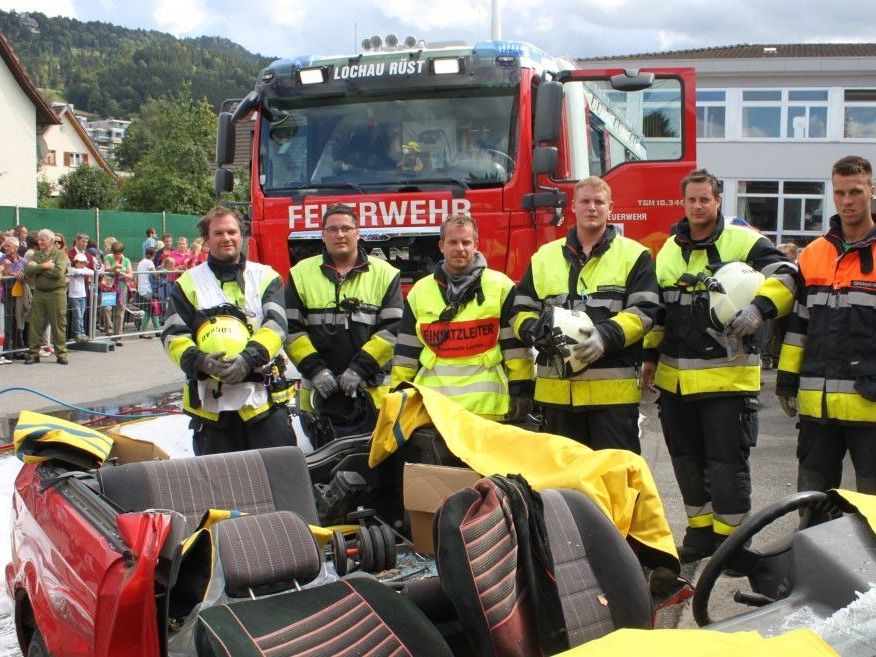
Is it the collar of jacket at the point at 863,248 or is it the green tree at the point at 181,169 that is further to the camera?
the green tree at the point at 181,169

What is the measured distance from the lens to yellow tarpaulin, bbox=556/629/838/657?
1831 mm

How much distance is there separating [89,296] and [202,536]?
1194cm

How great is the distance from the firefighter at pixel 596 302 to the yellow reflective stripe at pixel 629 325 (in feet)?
0.04

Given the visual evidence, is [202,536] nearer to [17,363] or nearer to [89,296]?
[17,363]

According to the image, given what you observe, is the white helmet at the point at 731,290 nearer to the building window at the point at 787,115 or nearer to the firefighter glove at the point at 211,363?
the firefighter glove at the point at 211,363

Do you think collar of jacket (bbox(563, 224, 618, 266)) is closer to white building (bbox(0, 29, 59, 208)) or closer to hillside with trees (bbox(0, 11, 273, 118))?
white building (bbox(0, 29, 59, 208))

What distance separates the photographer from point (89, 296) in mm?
13516

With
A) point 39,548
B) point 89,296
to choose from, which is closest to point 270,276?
point 39,548

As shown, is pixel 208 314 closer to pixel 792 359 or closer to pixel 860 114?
pixel 792 359

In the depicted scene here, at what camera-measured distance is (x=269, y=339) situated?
14.9 ft

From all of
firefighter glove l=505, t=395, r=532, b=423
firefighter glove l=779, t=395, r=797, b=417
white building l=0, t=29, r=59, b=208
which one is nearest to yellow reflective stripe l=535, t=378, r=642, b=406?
firefighter glove l=505, t=395, r=532, b=423

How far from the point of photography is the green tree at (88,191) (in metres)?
47.8

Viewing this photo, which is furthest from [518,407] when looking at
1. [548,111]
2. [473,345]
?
[548,111]

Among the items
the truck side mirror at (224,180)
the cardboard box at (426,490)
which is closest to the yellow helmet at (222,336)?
the cardboard box at (426,490)
